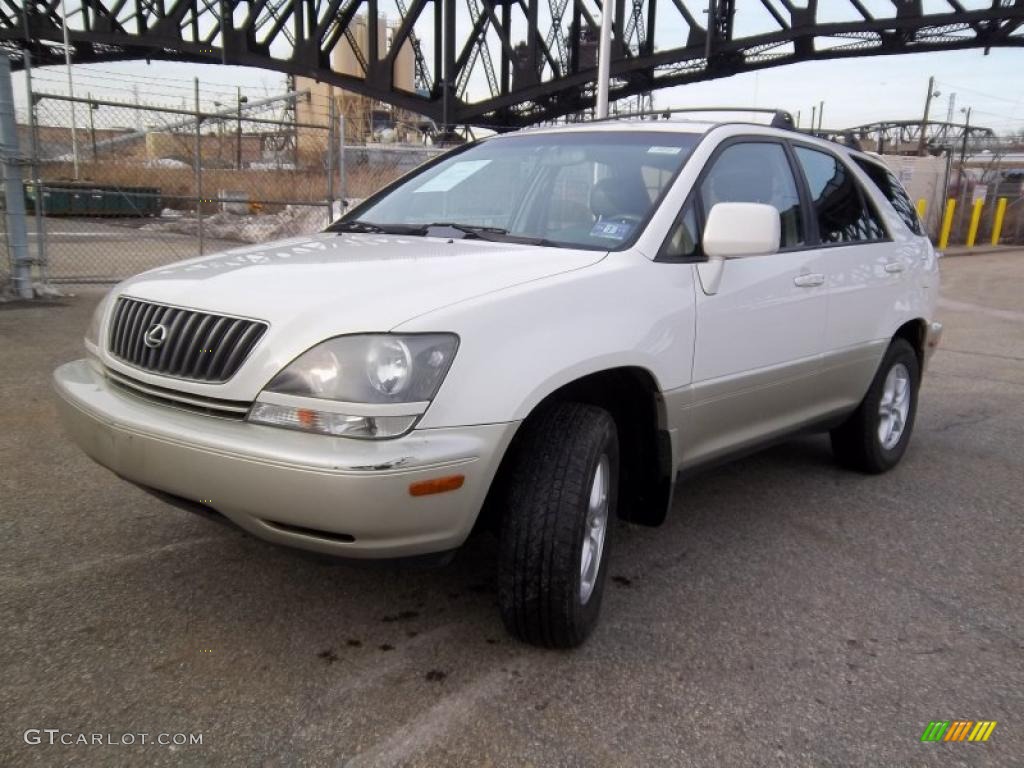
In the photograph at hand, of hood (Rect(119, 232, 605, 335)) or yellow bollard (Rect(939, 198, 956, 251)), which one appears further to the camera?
yellow bollard (Rect(939, 198, 956, 251))

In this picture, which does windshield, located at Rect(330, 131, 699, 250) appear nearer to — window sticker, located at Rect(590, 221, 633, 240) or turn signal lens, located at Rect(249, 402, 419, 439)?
window sticker, located at Rect(590, 221, 633, 240)

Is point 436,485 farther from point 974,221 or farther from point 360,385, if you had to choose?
point 974,221

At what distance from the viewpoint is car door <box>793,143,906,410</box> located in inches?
160

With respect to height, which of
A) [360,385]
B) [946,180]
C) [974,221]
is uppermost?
→ [946,180]

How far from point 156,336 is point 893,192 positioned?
416 centimetres

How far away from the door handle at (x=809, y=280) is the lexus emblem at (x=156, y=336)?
2556 millimetres

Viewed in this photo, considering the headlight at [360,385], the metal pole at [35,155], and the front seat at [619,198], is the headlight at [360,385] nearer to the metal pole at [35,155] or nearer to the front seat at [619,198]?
the front seat at [619,198]

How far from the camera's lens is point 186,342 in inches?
101

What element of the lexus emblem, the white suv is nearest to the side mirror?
the white suv

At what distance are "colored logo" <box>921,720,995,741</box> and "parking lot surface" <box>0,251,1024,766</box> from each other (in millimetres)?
28

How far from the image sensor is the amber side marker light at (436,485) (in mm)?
2291

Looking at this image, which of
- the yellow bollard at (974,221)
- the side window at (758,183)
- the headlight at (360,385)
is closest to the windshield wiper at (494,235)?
the side window at (758,183)

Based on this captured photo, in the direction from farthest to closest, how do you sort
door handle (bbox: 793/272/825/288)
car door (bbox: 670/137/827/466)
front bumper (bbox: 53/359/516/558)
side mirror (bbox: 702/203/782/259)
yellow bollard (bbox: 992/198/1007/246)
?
yellow bollard (bbox: 992/198/1007/246) < door handle (bbox: 793/272/825/288) < car door (bbox: 670/137/827/466) < side mirror (bbox: 702/203/782/259) < front bumper (bbox: 53/359/516/558)

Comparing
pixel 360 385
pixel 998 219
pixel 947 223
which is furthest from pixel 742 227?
pixel 998 219
